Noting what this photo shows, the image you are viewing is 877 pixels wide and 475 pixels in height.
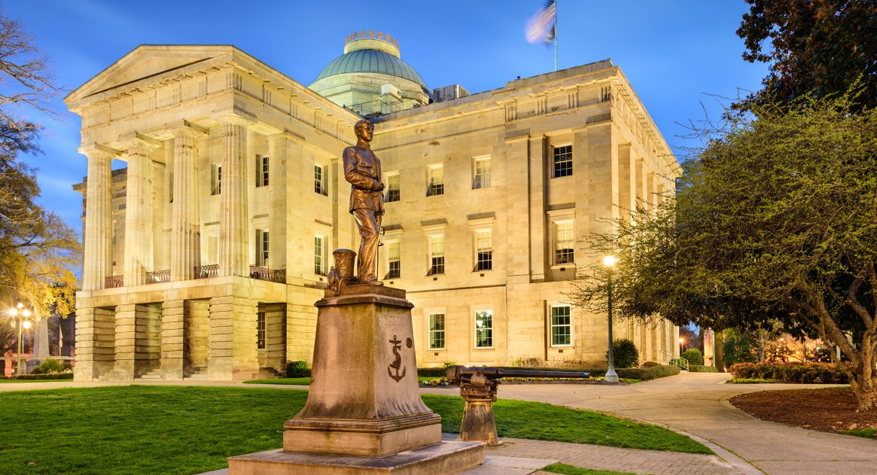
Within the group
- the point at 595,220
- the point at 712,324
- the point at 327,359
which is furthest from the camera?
the point at 595,220

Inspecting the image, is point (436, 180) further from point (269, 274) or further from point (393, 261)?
point (269, 274)

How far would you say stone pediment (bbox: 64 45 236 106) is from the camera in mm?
39062

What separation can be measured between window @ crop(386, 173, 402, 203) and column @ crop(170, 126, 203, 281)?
11824mm

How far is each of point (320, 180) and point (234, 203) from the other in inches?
322

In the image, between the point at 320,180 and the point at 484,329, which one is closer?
the point at 484,329

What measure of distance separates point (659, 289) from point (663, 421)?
3984 mm

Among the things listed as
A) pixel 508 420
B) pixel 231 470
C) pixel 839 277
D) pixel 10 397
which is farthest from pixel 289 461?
pixel 839 277

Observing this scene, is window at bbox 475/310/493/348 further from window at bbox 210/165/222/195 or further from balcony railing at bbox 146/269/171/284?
window at bbox 210/165/222/195

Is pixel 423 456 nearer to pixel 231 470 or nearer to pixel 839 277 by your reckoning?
pixel 231 470

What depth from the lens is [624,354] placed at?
118ft

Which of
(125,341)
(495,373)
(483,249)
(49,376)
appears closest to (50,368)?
(49,376)

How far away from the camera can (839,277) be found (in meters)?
20.3

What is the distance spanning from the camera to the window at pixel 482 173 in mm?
43625

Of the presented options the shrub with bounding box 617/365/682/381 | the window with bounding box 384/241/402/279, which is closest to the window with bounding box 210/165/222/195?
the window with bounding box 384/241/402/279
